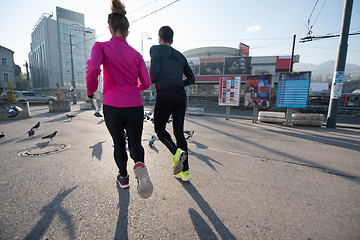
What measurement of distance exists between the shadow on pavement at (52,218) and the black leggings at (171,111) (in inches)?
51.6

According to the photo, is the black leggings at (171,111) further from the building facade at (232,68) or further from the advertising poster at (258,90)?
the building facade at (232,68)

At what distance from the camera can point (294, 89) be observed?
276 inches

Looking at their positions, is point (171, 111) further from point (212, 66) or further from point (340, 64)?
point (212, 66)

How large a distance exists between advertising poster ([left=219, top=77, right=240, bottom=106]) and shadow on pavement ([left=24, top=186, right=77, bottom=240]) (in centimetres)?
828

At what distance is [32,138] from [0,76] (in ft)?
140

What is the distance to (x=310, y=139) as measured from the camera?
491cm

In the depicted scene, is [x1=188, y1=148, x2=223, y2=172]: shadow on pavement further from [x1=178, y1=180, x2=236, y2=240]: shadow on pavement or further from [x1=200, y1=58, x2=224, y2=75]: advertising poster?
[x1=200, y1=58, x2=224, y2=75]: advertising poster

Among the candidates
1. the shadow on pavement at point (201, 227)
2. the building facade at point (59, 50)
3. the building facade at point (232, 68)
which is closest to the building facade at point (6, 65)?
the building facade at point (59, 50)

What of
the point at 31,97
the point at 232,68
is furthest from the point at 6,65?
the point at 232,68

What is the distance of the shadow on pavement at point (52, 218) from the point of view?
1370mm

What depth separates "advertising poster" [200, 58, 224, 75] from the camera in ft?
102

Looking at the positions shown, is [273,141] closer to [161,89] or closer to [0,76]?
[161,89]

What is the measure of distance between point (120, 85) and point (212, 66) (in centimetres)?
3237

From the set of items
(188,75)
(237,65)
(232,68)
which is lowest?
(188,75)
